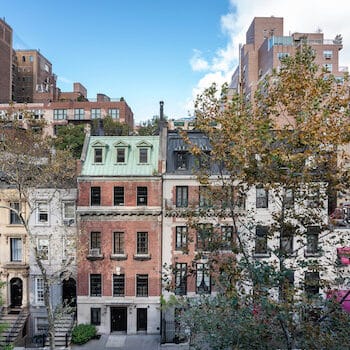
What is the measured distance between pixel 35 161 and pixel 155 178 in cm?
857

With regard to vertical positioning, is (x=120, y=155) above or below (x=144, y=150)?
below

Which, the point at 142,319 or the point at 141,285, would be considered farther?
the point at 142,319

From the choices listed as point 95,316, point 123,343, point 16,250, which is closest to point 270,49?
point 16,250

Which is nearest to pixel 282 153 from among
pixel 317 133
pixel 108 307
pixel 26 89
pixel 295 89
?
pixel 317 133

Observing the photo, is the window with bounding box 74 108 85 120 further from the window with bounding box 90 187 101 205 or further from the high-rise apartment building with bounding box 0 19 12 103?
the window with bounding box 90 187 101 205

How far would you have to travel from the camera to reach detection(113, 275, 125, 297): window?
87.0ft

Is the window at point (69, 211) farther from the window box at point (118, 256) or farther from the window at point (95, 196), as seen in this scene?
the window box at point (118, 256)

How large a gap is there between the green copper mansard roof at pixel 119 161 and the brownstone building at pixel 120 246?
173 mm

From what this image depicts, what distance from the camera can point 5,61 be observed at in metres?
85.4

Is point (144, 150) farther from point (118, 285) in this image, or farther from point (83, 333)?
point (83, 333)

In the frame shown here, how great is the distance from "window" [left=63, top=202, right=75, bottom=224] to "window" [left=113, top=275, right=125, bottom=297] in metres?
5.68

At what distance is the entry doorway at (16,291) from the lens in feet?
90.8

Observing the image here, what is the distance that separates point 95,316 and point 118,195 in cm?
954

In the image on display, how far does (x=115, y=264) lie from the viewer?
26359 millimetres
